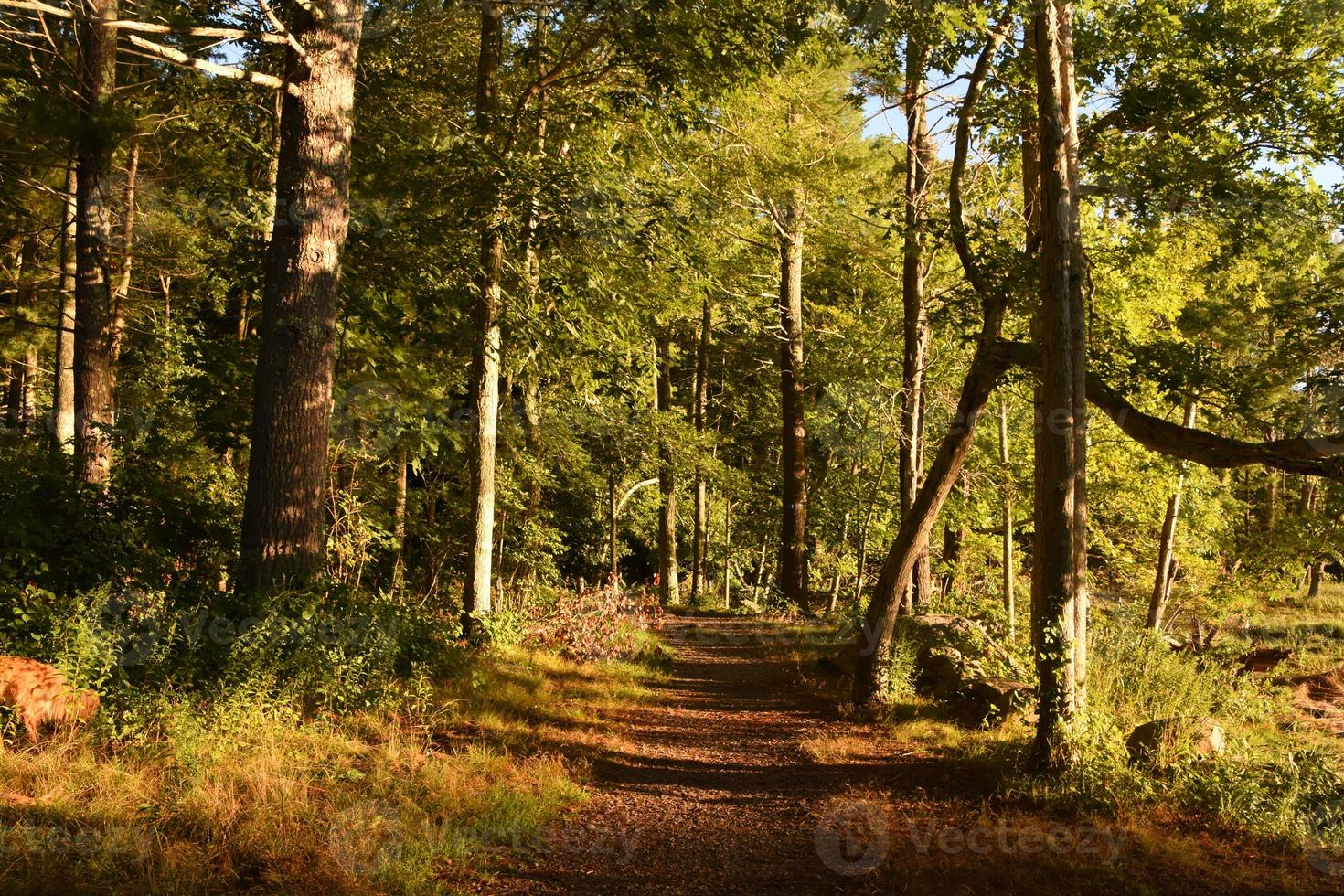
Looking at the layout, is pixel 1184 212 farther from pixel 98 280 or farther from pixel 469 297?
pixel 98 280

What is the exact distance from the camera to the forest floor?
5020 millimetres

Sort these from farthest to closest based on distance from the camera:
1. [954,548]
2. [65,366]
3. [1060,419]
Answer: [954,548] < [65,366] < [1060,419]

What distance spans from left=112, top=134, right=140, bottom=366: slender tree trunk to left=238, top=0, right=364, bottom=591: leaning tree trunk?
25.7ft

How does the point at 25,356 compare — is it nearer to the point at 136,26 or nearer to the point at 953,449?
the point at 136,26

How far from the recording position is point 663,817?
6.32 meters

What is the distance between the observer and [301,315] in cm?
746

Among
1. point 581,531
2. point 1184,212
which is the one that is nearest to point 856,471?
point 581,531

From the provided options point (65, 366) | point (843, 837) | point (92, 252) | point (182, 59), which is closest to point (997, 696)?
point (843, 837)

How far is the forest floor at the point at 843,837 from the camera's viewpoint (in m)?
5.02

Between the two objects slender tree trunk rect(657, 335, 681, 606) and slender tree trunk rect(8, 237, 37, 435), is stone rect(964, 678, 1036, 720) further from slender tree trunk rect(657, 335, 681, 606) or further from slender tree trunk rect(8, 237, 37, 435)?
slender tree trunk rect(8, 237, 37, 435)

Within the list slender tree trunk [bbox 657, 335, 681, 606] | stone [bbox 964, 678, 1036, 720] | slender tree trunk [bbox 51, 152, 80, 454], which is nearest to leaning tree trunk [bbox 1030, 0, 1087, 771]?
stone [bbox 964, 678, 1036, 720]

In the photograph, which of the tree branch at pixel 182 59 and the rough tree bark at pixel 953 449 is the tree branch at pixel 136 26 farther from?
the rough tree bark at pixel 953 449

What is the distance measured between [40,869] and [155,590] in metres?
3.30

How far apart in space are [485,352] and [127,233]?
311 inches
